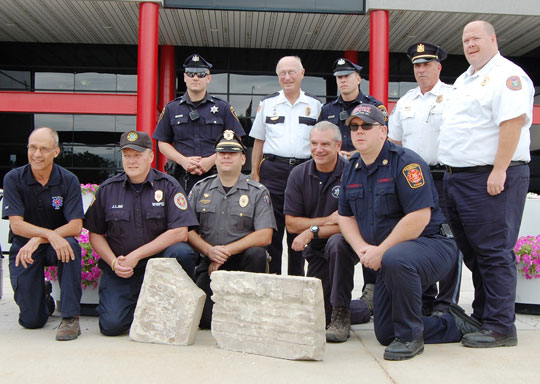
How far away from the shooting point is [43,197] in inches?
146

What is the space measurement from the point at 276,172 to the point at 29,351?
2.38m

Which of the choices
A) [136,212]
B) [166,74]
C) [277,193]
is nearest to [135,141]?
[136,212]

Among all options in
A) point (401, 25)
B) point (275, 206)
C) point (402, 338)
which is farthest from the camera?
point (401, 25)

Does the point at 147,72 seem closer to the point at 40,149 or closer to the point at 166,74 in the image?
the point at 166,74

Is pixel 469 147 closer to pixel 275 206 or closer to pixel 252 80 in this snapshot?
pixel 275 206

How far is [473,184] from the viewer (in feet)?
10.9

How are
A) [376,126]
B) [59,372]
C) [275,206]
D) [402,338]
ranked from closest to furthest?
[59,372] < [402,338] < [376,126] < [275,206]

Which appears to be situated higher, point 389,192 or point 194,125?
point 194,125

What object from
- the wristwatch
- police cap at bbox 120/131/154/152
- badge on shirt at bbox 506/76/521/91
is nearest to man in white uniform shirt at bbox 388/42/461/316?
badge on shirt at bbox 506/76/521/91

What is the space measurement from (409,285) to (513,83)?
1.42 meters

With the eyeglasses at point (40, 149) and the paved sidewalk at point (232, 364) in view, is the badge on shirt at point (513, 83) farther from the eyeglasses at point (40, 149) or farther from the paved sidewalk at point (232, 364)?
the eyeglasses at point (40, 149)

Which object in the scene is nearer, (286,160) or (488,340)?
(488,340)

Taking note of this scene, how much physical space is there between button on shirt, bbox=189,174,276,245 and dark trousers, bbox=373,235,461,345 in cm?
109

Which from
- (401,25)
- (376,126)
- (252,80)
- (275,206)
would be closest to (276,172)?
(275,206)
